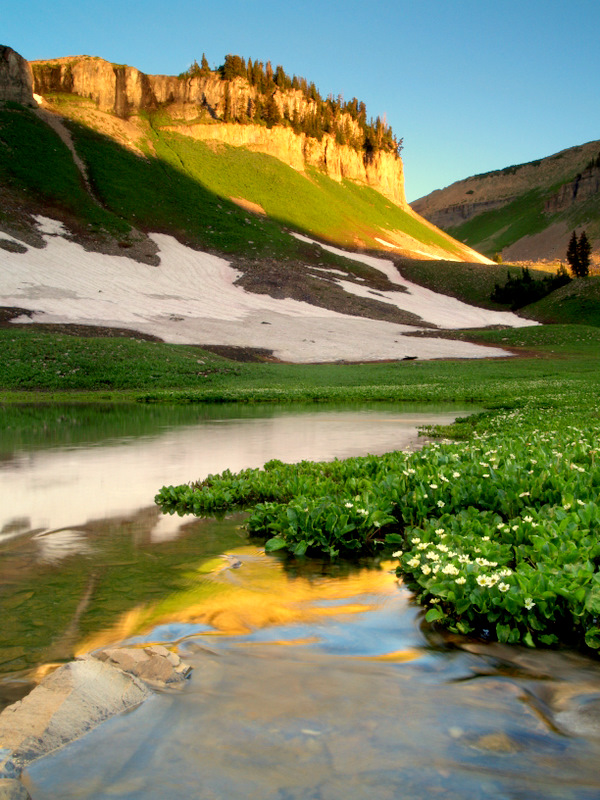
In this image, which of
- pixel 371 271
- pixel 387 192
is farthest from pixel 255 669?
pixel 387 192

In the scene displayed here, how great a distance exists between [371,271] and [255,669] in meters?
105

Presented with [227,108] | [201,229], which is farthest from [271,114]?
[201,229]

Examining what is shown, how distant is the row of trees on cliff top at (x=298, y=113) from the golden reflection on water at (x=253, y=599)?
14930 centimetres

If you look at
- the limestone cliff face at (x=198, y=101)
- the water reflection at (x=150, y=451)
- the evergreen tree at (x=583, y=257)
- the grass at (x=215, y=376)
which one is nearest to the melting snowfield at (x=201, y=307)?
the grass at (x=215, y=376)

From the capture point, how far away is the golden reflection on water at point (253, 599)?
5766 millimetres

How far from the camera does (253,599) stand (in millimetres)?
6391

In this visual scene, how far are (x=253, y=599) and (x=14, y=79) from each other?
13757cm

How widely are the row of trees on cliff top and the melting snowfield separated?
201 ft

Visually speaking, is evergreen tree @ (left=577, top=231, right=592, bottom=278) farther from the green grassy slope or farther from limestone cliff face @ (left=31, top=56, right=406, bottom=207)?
limestone cliff face @ (left=31, top=56, right=406, bottom=207)

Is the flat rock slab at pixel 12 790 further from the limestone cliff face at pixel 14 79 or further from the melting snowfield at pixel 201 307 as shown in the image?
the limestone cliff face at pixel 14 79

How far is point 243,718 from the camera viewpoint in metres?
4.18

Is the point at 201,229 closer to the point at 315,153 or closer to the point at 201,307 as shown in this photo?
the point at 201,307

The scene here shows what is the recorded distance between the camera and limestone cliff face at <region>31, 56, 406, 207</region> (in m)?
131

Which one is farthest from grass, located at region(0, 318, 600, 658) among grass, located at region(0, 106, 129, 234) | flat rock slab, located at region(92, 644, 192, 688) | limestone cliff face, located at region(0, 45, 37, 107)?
limestone cliff face, located at region(0, 45, 37, 107)
